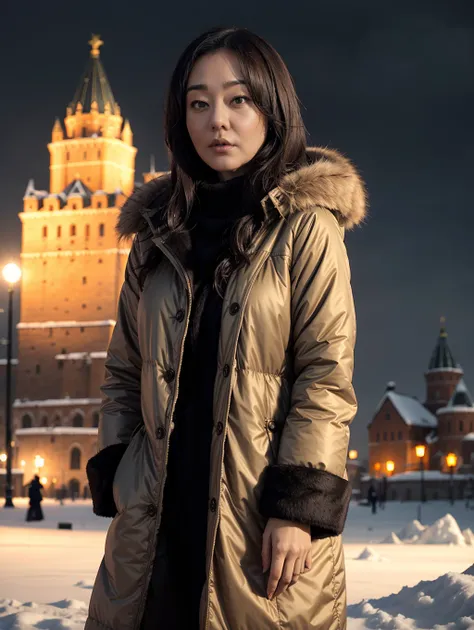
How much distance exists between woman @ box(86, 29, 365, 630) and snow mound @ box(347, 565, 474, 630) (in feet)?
12.7

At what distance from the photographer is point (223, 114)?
132 inches

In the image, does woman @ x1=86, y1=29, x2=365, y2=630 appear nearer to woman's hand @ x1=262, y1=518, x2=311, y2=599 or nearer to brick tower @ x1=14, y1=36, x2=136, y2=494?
woman's hand @ x1=262, y1=518, x2=311, y2=599

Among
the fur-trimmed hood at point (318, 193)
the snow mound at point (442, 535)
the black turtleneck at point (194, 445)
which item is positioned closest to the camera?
the black turtleneck at point (194, 445)

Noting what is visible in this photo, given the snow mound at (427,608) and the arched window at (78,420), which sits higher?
the arched window at (78,420)

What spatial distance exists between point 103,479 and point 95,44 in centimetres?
8567

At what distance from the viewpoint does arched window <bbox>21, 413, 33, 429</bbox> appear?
252 feet

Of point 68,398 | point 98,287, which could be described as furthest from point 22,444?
point 98,287

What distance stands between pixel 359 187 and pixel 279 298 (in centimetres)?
56

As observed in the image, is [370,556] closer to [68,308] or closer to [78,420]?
[78,420]

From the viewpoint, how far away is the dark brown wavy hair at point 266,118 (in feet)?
10.8

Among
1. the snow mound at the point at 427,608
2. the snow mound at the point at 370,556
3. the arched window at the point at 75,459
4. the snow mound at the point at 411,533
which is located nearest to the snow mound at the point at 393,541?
the snow mound at the point at 411,533

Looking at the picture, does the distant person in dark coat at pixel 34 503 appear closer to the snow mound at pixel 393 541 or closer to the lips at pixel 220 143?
the snow mound at pixel 393 541

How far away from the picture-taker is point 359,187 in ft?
11.3

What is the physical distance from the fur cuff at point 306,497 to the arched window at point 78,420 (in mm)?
73442
